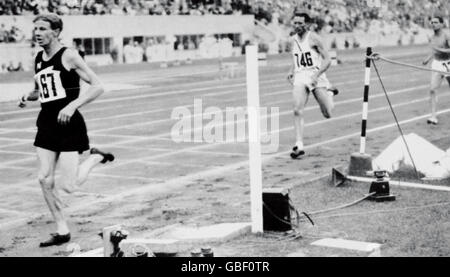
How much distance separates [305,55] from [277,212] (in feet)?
17.0

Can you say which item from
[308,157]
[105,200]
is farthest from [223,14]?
[105,200]

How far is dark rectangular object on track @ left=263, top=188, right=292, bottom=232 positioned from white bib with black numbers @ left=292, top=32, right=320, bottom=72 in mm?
5040

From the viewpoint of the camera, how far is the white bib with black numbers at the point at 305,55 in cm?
1153

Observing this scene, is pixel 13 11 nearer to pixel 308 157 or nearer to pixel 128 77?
pixel 128 77

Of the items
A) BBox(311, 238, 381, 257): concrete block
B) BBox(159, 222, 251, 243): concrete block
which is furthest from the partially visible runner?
BBox(311, 238, 381, 257): concrete block

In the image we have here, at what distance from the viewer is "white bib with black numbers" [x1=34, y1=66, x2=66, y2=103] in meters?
6.76

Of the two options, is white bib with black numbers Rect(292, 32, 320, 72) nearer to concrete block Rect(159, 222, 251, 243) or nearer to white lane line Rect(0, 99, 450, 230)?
white lane line Rect(0, 99, 450, 230)

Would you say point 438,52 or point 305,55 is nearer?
point 305,55

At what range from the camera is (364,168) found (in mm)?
9242

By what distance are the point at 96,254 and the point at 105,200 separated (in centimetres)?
242

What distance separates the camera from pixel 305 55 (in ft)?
37.9

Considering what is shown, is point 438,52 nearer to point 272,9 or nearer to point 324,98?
point 324,98

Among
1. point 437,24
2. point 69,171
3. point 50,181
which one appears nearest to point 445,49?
point 437,24

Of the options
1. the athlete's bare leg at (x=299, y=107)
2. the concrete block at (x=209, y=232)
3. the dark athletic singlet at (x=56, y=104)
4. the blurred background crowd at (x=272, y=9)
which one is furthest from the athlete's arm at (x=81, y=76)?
the blurred background crowd at (x=272, y=9)
